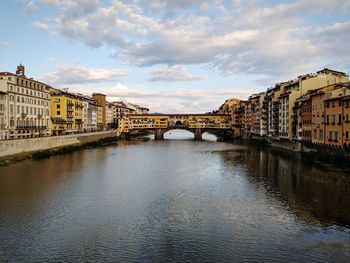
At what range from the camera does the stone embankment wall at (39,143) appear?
42.0 metres

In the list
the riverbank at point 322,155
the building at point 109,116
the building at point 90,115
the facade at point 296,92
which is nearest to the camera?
the riverbank at point 322,155

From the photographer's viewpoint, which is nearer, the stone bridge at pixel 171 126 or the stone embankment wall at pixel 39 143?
the stone embankment wall at pixel 39 143

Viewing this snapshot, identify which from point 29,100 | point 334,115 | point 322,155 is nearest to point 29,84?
point 29,100

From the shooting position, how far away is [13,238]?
56.3 ft

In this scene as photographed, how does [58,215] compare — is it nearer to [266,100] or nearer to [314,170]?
[314,170]

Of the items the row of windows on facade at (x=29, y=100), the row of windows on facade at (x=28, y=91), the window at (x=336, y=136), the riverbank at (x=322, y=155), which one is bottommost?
the riverbank at (x=322, y=155)

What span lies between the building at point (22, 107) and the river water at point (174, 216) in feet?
53.6

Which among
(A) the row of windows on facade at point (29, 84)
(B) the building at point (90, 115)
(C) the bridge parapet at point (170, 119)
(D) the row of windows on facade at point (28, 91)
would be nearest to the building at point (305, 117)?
(D) the row of windows on facade at point (28, 91)

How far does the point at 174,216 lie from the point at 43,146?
37622 millimetres

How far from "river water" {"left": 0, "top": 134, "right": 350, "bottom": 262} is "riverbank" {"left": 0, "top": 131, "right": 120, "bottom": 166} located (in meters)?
5.12

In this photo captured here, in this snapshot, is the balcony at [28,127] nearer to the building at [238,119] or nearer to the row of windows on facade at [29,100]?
the row of windows on facade at [29,100]

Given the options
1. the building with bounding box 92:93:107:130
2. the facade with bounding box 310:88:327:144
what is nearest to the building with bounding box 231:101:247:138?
the building with bounding box 92:93:107:130

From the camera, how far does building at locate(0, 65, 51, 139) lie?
165 ft

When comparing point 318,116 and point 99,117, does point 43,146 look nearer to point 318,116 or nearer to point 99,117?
point 318,116
